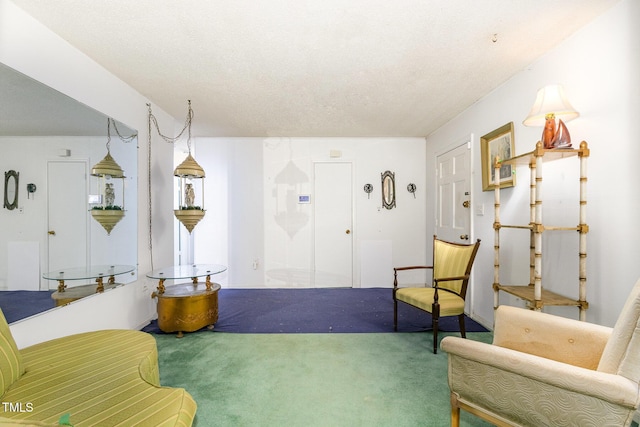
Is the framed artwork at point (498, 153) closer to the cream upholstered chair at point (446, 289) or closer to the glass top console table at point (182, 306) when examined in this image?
the cream upholstered chair at point (446, 289)

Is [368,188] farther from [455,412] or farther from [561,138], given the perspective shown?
[455,412]

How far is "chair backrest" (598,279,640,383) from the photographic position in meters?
0.97

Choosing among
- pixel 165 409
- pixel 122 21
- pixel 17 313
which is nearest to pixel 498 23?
pixel 122 21

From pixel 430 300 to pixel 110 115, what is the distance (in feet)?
11.2

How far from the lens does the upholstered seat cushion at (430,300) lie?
96.0 inches

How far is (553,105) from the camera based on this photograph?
1.80 metres

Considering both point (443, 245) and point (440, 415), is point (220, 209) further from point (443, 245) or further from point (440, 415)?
point (440, 415)

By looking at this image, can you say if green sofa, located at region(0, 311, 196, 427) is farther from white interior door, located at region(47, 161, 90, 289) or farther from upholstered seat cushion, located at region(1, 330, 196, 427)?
white interior door, located at region(47, 161, 90, 289)

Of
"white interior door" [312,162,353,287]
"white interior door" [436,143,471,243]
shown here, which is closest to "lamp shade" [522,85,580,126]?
"white interior door" [436,143,471,243]

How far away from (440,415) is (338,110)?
121 inches

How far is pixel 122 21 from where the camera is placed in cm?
181

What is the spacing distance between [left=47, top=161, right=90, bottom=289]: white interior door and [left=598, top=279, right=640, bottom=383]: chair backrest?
3144 millimetres

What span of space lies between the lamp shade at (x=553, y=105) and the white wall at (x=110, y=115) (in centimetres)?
343

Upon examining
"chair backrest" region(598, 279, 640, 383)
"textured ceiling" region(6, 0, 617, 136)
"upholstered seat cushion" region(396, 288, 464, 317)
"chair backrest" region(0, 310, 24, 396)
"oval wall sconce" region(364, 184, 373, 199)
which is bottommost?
"upholstered seat cushion" region(396, 288, 464, 317)
